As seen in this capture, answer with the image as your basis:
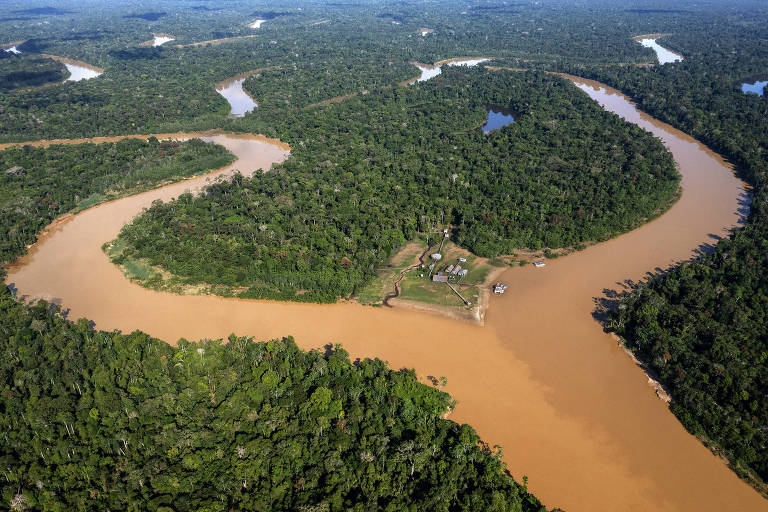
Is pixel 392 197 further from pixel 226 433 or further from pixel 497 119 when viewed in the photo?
pixel 497 119

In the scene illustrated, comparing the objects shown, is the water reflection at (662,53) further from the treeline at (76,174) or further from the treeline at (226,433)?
the treeline at (226,433)

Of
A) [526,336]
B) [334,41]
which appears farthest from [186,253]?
[334,41]

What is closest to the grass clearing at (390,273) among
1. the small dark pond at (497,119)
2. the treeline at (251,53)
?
the small dark pond at (497,119)

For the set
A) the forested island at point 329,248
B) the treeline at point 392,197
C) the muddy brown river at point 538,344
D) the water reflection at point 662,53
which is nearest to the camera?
the forested island at point 329,248

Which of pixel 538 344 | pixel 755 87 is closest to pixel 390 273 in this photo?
pixel 538 344

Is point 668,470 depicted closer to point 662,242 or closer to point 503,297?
point 503,297

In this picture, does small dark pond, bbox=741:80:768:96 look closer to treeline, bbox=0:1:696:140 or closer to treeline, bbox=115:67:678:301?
treeline, bbox=0:1:696:140
